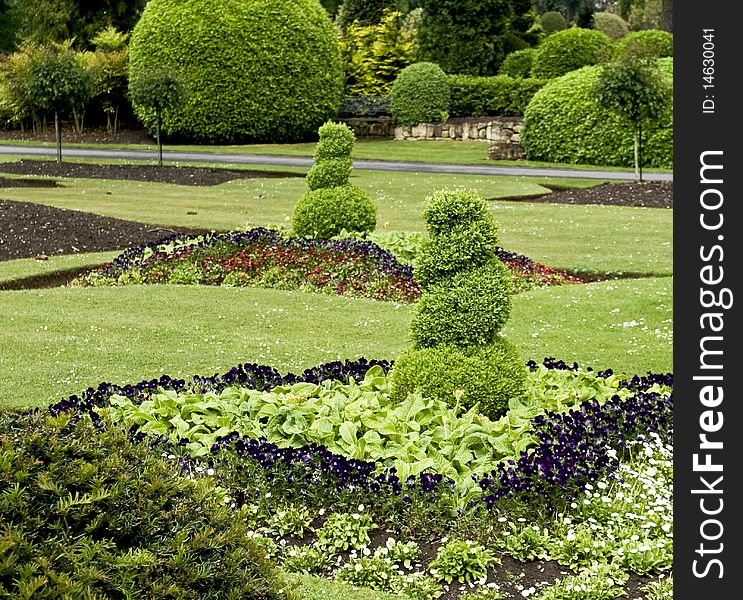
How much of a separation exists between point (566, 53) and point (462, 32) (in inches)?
177

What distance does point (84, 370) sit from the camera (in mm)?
8461

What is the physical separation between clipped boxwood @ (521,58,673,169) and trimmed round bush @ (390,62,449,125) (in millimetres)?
6025

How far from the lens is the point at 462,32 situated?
40812mm

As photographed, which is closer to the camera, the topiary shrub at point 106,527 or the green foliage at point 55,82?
the topiary shrub at point 106,527

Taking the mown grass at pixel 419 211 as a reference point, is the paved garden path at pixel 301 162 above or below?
above

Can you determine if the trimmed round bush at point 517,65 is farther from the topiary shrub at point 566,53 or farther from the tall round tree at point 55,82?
the tall round tree at point 55,82

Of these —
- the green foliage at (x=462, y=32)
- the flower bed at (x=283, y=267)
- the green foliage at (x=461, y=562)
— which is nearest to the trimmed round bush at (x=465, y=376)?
the green foliage at (x=461, y=562)

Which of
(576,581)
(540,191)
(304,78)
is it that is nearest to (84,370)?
(576,581)

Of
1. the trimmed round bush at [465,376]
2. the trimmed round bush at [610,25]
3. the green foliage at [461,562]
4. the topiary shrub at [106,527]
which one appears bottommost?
the green foliage at [461,562]

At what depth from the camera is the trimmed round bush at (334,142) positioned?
12938mm

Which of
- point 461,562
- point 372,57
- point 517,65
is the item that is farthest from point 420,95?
point 461,562

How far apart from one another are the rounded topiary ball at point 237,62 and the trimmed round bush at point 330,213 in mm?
22734

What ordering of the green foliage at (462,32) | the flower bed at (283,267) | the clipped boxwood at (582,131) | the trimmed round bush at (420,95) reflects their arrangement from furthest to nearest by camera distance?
the green foliage at (462,32) → the trimmed round bush at (420,95) → the clipped boxwood at (582,131) → the flower bed at (283,267)

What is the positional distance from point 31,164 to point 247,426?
23.7 metres
